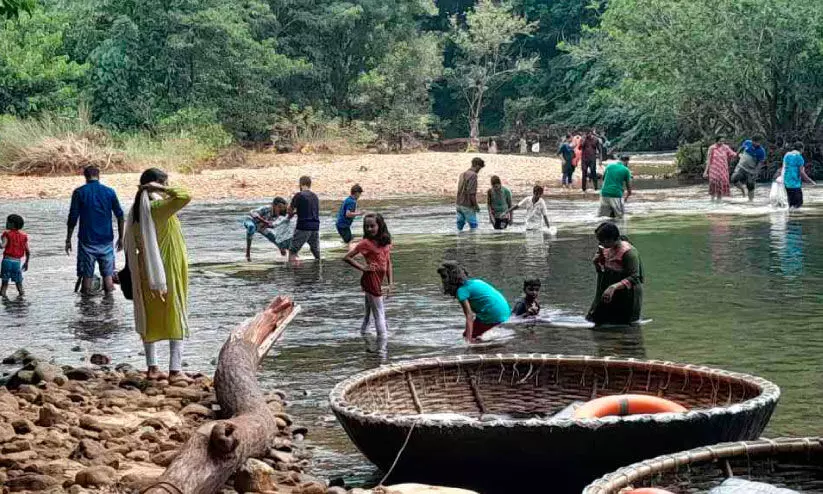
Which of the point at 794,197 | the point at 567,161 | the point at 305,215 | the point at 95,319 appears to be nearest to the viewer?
the point at 95,319

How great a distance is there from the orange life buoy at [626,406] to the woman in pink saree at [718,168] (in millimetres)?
22057

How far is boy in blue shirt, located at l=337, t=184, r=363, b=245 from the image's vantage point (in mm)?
18419

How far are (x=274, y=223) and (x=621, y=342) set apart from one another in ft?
28.0

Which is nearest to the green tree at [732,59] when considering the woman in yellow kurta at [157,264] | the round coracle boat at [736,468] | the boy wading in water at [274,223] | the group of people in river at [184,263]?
the group of people in river at [184,263]

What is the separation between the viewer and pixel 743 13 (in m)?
35.5

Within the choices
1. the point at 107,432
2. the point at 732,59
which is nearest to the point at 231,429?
the point at 107,432

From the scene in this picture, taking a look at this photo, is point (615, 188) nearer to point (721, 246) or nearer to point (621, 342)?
point (721, 246)

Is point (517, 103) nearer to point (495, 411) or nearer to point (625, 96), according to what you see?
point (625, 96)

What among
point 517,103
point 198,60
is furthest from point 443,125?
point 198,60

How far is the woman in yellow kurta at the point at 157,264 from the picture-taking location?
358 inches

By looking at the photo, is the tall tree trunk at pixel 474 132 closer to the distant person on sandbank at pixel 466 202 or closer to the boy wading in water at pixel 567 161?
the boy wading in water at pixel 567 161

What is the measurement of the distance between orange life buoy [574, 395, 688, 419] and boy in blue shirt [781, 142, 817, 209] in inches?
731

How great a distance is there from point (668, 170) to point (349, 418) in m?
40.1

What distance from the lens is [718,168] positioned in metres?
28.4
